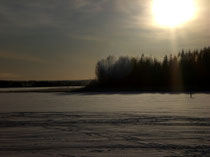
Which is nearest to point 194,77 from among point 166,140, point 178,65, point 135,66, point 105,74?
point 178,65

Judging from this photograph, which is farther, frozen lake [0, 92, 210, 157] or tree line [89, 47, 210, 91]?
tree line [89, 47, 210, 91]

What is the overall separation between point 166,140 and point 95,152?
2181mm

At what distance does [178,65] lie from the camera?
56.3 meters

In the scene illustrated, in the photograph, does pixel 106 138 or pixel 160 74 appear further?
pixel 160 74

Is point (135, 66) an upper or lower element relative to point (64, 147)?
upper

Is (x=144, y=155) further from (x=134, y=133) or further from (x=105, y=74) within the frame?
(x=105, y=74)

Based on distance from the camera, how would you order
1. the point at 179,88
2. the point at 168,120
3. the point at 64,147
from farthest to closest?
the point at 179,88 < the point at 168,120 < the point at 64,147

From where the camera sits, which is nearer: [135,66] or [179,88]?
[179,88]

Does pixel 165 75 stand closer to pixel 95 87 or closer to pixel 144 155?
pixel 95 87

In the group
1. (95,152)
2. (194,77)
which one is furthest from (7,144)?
(194,77)

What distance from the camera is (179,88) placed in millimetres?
49281

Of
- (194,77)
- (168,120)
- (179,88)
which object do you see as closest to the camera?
(168,120)

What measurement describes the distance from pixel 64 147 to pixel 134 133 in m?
2.58

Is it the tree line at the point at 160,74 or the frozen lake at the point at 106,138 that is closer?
the frozen lake at the point at 106,138
